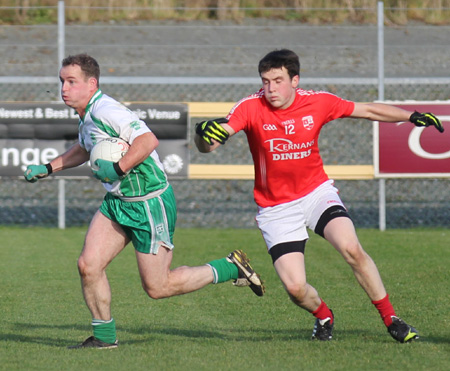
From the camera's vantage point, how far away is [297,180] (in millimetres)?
6621

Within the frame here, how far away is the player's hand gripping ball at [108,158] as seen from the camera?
6035 mm

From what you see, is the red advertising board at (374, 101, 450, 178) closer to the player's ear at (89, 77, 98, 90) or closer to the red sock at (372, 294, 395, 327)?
the red sock at (372, 294, 395, 327)

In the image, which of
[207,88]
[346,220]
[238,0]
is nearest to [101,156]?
[346,220]

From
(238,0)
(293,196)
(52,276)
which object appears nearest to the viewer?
(293,196)

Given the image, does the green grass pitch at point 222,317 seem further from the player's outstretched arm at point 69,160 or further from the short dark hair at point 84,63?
the short dark hair at point 84,63

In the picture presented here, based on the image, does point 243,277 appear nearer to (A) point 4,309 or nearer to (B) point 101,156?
(B) point 101,156

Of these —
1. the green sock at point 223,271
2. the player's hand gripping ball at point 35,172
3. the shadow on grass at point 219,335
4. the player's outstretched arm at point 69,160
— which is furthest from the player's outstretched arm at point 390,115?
the player's hand gripping ball at point 35,172

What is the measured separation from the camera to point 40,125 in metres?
12.5

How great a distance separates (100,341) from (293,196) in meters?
1.67

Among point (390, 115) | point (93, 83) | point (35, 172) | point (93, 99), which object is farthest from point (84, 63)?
point (390, 115)

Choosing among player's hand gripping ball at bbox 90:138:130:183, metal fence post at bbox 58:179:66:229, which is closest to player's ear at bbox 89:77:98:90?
player's hand gripping ball at bbox 90:138:130:183

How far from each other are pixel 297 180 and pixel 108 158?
1.37 metres

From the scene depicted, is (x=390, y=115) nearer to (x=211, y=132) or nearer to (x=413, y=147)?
(x=211, y=132)

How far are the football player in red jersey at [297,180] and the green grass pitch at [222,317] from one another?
348 millimetres
